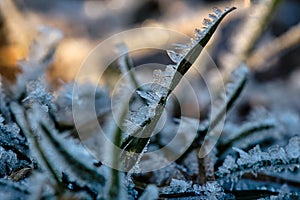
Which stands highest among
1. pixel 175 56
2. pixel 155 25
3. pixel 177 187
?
pixel 155 25

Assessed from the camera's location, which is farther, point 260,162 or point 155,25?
point 155,25

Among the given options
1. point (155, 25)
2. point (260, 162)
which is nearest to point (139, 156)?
point (260, 162)

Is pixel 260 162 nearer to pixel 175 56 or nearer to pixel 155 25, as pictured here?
pixel 175 56

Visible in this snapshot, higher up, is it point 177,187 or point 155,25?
point 155,25

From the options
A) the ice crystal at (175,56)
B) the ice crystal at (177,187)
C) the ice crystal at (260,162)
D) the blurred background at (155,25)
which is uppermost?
the blurred background at (155,25)

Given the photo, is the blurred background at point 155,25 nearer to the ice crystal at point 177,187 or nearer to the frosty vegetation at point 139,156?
the frosty vegetation at point 139,156

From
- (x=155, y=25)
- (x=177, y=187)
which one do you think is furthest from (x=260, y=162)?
(x=155, y=25)

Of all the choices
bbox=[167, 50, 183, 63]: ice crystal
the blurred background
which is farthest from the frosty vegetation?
the blurred background

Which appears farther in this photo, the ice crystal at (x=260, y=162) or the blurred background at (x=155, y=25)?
the blurred background at (x=155, y=25)

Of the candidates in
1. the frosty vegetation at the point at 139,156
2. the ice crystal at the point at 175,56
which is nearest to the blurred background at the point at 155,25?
the frosty vegetation at the point at 139,156

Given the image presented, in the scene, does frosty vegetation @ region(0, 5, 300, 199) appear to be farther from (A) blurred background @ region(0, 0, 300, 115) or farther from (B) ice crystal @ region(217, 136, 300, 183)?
(A) blurred background @ region(0, 0, 300, 115)
